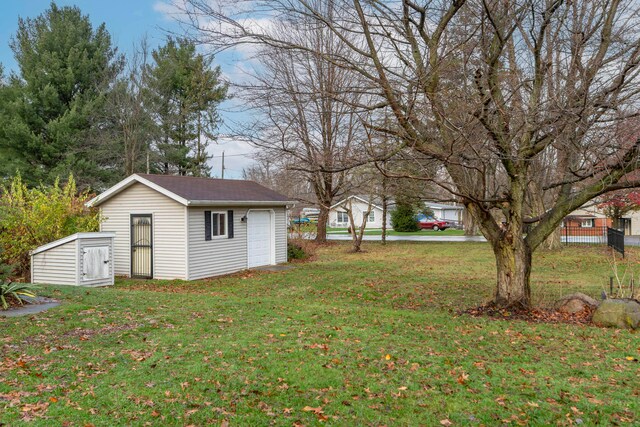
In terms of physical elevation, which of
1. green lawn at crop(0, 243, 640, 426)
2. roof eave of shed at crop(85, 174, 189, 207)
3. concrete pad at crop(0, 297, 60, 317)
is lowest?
green lawn at crop(0, 243, 640, 426)

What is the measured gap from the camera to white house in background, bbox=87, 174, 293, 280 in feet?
46.2

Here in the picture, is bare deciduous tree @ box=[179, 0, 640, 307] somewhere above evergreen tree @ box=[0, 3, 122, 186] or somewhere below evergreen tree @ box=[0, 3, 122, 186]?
below

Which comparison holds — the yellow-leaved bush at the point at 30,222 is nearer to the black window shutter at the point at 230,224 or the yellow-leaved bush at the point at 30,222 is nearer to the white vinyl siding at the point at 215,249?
the white vinyl siding at the point at 215,249

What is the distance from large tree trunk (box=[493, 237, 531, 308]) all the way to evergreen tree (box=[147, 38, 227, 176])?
20675mm

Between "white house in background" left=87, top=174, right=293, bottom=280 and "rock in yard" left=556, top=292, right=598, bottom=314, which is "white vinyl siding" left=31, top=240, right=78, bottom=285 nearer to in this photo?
"white house in background" left=87, top=174, right=293, bottom=280

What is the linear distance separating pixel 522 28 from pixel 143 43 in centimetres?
2364

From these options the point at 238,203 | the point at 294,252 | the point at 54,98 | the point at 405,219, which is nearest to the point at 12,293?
the point at 238,203

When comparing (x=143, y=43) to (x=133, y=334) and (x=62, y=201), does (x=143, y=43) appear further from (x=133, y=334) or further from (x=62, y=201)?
(x=133, y=334)

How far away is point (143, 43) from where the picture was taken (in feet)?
87.4

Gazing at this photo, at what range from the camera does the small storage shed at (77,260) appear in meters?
12.1

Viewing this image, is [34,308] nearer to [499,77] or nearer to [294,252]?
[499,77]

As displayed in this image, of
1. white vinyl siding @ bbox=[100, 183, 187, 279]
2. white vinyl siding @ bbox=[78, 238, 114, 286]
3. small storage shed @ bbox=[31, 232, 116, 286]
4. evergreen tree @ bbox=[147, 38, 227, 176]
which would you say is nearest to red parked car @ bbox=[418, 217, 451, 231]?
evergreen tree @ bbox=[147, 38, 227, 176]

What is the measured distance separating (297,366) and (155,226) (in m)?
10.5

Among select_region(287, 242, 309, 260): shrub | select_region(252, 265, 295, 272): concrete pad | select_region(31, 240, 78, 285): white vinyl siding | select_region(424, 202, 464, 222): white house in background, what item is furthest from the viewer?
select_region(424, 202, 464, 222): white house in background
